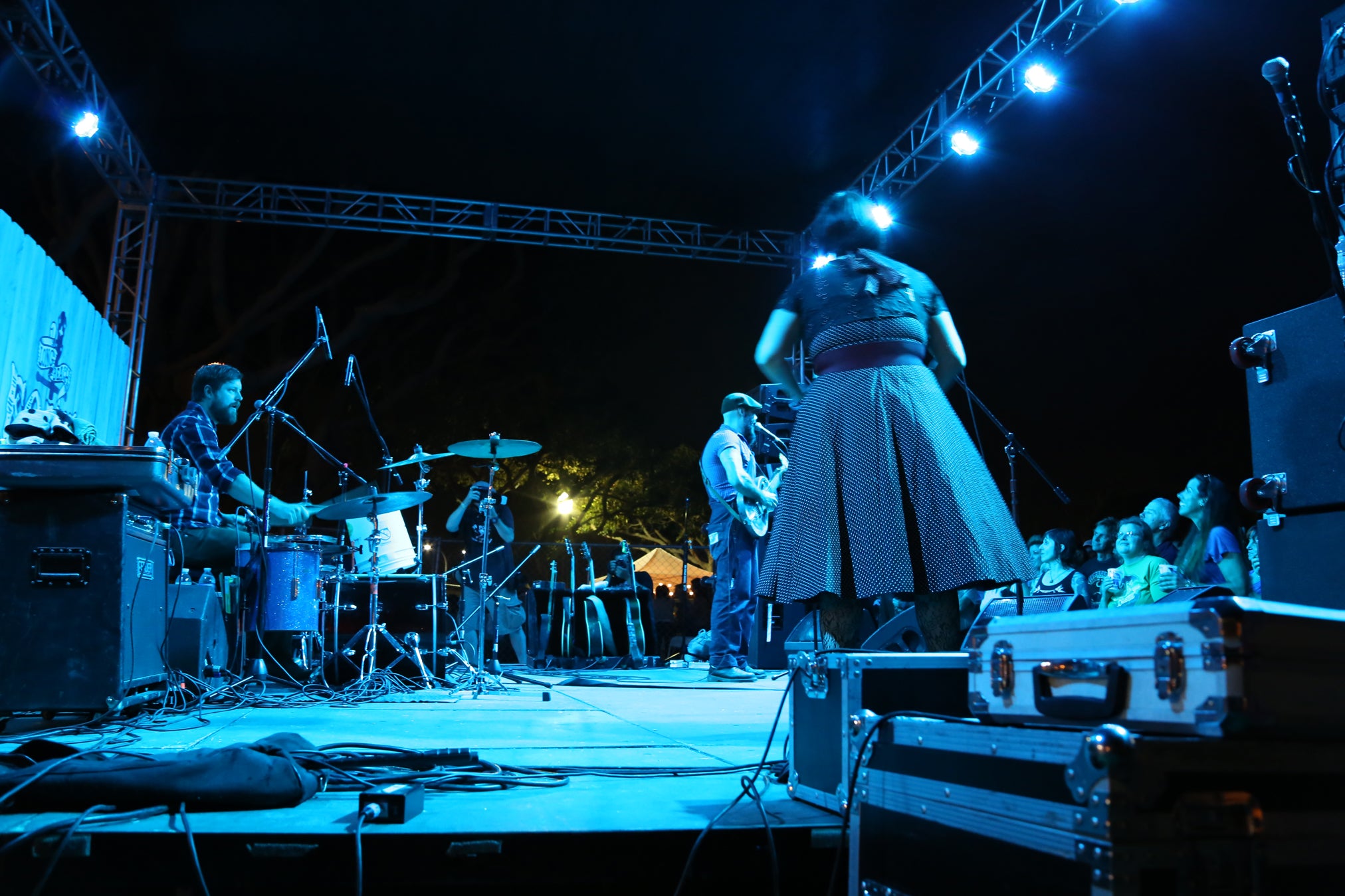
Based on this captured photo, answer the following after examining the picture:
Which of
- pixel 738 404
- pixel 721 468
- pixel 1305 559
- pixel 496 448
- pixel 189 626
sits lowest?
pixel 189 626

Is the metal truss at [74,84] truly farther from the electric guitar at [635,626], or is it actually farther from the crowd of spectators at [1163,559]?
the crowd of spectators at [1163,559]

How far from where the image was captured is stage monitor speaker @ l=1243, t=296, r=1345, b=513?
271 cm

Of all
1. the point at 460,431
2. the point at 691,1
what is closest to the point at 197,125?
the point at 691,1

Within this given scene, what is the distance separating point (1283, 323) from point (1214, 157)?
32.4ft

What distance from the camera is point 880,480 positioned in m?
2.51

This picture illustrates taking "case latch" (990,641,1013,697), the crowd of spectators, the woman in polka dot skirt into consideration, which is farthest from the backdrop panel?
"case latch" (990,641,1013,697)

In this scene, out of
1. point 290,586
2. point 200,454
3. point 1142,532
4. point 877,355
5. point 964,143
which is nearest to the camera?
point 877,355

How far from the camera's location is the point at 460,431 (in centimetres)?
1930

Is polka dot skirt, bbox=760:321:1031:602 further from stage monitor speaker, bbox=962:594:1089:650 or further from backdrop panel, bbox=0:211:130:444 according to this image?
backdrop panel, bbox=0:211:130:444

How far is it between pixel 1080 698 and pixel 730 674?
537 cm

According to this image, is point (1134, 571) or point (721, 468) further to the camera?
point (721, 468)

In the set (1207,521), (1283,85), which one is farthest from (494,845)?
(1207,521)

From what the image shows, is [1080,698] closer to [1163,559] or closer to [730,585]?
[730,585]

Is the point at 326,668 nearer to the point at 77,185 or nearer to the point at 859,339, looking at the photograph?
the point at 859,339
